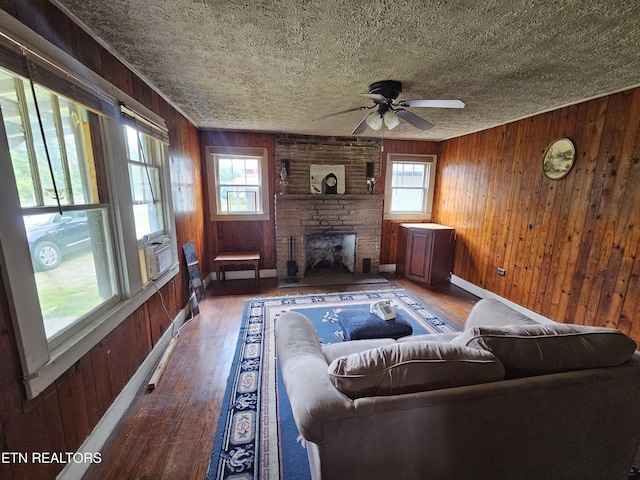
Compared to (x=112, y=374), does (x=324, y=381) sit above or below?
above

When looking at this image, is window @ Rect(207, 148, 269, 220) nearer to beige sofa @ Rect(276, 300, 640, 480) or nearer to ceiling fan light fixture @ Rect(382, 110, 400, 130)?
ceiling fan light fixture @ Rect(382, 110, 400, 130)

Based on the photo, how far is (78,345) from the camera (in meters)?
1.33

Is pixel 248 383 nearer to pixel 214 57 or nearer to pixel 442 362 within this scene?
pixel 442 362

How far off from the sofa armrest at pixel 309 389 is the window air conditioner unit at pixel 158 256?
138 centimetres

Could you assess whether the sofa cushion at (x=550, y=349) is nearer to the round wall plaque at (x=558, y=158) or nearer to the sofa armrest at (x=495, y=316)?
the sofa armrest at (x=495, y=316)

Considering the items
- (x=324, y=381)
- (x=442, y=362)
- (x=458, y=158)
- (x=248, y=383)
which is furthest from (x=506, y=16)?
(x=458, y=158)

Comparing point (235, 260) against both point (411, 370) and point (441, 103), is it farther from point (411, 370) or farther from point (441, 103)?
point (411, 370)

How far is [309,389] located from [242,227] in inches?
147

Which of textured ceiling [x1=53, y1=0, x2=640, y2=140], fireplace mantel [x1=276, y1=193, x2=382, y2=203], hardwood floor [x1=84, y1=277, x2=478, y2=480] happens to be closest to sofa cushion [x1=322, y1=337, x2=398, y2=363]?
hardwood floor [x1=84, y1=277, x2=478, y2=480]

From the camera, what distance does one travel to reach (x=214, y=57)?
1766 mm

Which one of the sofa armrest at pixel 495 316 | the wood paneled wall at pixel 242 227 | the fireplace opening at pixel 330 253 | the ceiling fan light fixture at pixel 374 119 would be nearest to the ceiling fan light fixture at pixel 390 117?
the ceiling fan light fixture at pixel 374 119

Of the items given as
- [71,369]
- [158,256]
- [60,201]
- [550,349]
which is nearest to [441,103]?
[550,349]

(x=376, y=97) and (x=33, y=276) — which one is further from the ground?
(x=376, y=97)

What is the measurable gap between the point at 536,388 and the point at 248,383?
5.88 ft
